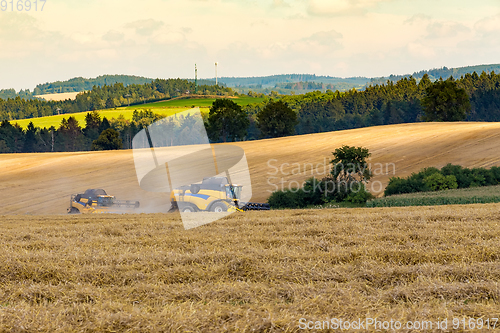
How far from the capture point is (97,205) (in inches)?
1073

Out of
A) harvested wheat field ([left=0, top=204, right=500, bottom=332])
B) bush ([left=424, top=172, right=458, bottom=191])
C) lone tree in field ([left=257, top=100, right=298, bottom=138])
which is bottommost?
bush ([left=424, top=172, right=458, bottom=191])

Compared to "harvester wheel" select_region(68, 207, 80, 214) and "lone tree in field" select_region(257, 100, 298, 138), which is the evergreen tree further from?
"harvester wheel" select_region(68, 207, 80, 214)

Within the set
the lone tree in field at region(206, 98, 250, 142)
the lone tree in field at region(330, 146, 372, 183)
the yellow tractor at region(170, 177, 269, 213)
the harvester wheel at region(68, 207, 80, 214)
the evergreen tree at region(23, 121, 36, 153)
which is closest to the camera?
the yellow tractor at region(170, 177, 269, 213)

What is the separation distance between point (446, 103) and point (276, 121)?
38557 mm

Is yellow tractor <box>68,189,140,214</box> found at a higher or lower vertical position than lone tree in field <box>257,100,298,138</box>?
lower

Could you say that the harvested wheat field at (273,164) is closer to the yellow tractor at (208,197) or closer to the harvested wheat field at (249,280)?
the yellow tractor at (208,197)

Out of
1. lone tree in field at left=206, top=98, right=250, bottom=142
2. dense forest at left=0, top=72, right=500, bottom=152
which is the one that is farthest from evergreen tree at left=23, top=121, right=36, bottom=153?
lone tree in field at left=206, top=98, right=250, bottom=142

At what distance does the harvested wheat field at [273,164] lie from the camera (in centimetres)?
4262

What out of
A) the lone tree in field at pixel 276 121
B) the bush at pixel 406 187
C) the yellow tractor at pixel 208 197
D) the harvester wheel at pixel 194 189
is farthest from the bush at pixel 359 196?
the lone tree in field at pixel 276 121

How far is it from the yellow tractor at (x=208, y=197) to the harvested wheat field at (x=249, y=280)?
42.6 ft

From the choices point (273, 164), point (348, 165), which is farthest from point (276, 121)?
point (348, 165)

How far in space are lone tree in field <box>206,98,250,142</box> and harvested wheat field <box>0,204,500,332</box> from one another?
92042 millimetres

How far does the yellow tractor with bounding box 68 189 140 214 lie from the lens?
88.6 ft

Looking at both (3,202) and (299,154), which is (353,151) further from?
(3,202)
